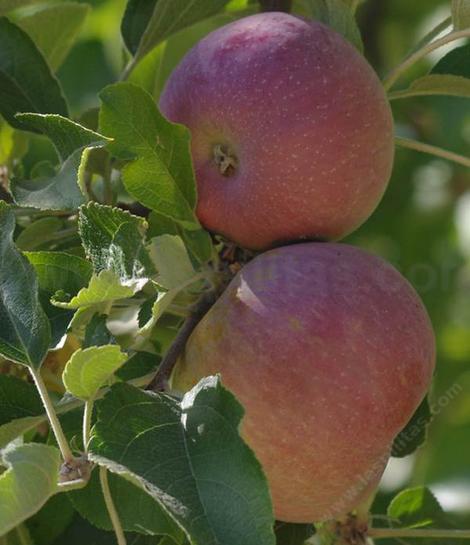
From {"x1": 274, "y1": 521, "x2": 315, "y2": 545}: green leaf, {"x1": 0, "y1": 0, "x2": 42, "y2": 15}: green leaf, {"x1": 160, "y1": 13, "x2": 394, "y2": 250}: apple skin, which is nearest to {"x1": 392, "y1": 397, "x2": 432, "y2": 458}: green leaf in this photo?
{"x1": 274, "y1": 521, "x2": 315, "y2": 545}: green leaf

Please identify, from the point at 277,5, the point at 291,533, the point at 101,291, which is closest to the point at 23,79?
the point at 277,5

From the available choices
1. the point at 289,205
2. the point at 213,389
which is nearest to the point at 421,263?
the point at 289,205

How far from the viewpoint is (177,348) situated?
1.27m

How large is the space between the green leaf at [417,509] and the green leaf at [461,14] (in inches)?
24.6

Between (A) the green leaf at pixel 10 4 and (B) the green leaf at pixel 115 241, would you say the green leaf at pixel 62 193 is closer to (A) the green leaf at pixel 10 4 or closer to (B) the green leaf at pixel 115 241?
(B) the green leaf at pixel 115 241

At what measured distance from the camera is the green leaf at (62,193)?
1158 mm

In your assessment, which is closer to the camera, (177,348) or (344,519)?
(177,348)

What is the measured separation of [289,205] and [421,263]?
1.41 m

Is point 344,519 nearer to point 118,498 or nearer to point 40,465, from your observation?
point 118,498

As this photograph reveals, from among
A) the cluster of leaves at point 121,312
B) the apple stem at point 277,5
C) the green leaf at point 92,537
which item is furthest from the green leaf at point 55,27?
the green leaf at point 92,537

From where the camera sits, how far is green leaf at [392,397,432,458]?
4.84 ft

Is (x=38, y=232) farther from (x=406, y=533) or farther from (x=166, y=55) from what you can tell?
(x=406, y=533)

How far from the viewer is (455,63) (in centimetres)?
152

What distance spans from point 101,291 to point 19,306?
0.13m
